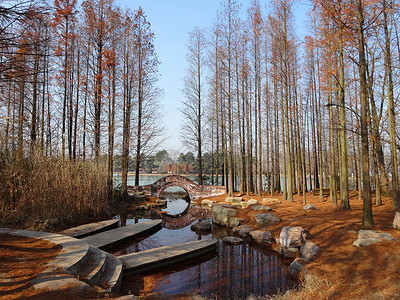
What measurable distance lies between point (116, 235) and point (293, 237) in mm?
5476

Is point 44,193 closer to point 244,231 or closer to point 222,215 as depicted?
point 244,231

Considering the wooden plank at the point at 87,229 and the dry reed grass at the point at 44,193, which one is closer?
the dry reed grass at the point at 44,193

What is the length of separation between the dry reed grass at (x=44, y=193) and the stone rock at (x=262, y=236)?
6523 millimetres

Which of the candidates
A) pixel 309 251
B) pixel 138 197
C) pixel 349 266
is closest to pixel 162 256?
pixel 309 251

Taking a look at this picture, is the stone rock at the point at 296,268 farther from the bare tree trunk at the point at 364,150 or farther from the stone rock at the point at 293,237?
the bare tree trunk at the point at 364,150

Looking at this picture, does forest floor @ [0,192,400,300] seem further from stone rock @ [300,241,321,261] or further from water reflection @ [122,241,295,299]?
water reflection @ [122,241,295,299]

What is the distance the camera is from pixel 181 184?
19.9m

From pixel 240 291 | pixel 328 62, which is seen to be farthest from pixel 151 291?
pixel 328 62

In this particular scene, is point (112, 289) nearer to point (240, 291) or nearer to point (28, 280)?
point (28, 280)

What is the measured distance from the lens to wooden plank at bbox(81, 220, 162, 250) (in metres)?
Answer: 7.27

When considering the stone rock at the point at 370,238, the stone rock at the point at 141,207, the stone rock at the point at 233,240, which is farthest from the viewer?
the stone rock at the point at 141,207

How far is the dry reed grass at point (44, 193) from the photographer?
7461 mm

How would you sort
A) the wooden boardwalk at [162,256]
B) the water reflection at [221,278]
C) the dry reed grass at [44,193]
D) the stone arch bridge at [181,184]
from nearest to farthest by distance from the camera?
the water reflection at [221,278], the wooden boardwalk at [162,256], the dry reed grass at [44,193], the stone arch bridge at [181,184]

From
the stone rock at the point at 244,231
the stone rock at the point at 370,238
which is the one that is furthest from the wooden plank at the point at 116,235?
the stone rock at the point at 370,238
